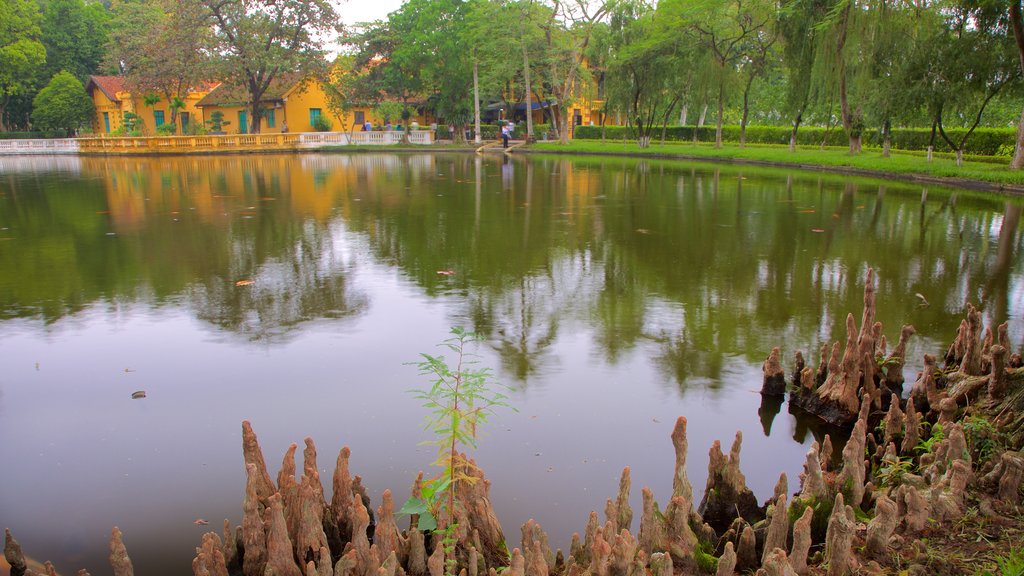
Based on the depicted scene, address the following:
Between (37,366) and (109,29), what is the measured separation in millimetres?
66499

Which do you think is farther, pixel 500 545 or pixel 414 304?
pixel 414 304

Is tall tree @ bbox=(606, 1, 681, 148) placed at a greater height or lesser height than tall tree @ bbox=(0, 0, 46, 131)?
lesser

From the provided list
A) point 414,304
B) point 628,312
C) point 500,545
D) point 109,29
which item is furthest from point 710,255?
point 109,29

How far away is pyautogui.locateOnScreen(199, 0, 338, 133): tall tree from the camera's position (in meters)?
46.4

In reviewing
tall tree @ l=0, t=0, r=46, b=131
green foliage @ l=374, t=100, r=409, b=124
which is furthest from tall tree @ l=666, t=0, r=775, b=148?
tall tree @ l=0, t=0, r=46, b=131

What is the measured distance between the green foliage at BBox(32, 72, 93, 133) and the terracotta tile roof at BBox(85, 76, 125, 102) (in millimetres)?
1234

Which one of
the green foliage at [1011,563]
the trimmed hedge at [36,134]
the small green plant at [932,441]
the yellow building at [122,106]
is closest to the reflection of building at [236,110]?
the yellow building at [122,106]

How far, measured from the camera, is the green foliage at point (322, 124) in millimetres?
54875

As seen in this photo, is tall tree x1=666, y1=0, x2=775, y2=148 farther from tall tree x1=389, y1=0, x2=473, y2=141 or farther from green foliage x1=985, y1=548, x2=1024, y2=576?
green foliage x1=985, y1=548, x2=1024, y2=576

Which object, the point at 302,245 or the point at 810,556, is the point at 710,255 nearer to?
the point at 302,245

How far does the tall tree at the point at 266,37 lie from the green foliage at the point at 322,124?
588cm

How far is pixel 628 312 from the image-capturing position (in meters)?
7.89

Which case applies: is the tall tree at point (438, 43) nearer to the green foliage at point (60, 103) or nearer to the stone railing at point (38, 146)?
the stone railing at point (38, 146)

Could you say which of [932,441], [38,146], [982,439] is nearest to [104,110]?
[38,146]
